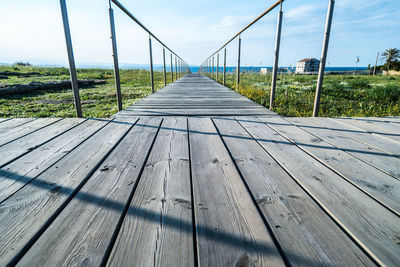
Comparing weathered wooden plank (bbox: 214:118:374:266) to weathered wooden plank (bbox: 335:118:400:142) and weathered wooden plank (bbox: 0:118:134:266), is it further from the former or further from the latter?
weathered wooden plank (bbox: 335:118:400:142)

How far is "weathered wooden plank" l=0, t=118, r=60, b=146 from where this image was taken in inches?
52.8

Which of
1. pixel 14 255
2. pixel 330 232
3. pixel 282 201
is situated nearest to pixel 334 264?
pixel 330 232

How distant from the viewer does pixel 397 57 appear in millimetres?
35812

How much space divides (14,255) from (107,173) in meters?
0.42

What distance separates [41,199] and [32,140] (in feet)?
2.55

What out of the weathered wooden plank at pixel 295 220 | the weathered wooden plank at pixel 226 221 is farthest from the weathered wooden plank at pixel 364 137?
the weathered wooden plank at pixel 226 221

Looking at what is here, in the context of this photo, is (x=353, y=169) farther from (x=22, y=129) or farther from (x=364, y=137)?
(x=22, y=129)

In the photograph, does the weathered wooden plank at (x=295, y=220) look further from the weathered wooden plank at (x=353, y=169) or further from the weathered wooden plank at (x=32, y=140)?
the weathered wooden plank at (x=32, y=140)

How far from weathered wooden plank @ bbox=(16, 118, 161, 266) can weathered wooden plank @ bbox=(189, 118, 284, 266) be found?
251 millimetres

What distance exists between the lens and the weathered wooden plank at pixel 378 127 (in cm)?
142

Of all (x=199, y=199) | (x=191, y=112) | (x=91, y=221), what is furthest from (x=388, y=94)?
(x=91, y=221)

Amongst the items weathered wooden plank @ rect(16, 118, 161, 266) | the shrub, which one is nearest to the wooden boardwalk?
weathered wooden plank @ rect(16, 118, 161, 266)

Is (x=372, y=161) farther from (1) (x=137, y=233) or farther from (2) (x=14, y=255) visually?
(2) (x=14, y=255)

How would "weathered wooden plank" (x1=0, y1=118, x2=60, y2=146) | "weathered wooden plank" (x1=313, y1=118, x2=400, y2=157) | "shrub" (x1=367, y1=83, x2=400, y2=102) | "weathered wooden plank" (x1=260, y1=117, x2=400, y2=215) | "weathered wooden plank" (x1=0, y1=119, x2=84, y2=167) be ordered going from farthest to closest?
"shrub" (x1=367, y1=83, x2=400, y2=102)
"weathered wooden plank" (x1=0, y1=118, x2=60, y2=146)
"weathered wooden plank" (x1=313, y1=118, x2=400, y2=157)
"weathered wooden plank" (x1=0, y1=119, x2=84, y2=167)
"weathered wooden plank" (x1=260, y1=117, x2=400, y2=215)
